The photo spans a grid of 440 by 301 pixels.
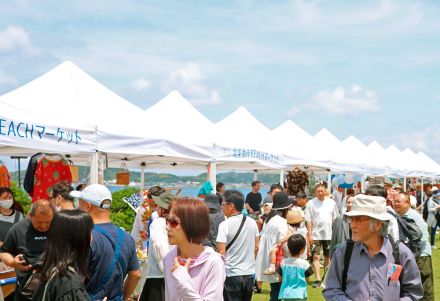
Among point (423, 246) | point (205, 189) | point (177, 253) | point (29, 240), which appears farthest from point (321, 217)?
point (177, 253)

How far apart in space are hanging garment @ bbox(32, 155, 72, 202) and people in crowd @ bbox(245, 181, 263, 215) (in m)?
7.26

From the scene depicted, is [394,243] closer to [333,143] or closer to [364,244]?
[364,244]

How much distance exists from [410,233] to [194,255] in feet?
14.4

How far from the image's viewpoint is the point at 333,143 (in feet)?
74.4

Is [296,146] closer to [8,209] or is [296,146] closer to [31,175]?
[31,175]

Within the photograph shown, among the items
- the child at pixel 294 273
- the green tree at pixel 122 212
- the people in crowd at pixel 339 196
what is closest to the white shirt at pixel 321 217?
the green tree at pixel 122 212

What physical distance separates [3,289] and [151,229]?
1.61 m

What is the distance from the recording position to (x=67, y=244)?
3.74m

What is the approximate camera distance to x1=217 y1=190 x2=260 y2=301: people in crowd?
7.21 metres

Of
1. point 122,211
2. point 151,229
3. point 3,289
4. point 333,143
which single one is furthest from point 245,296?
point 333,143

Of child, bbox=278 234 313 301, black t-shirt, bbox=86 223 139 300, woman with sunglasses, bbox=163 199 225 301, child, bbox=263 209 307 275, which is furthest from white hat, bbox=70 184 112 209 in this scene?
child, bbox=263 209 307 275

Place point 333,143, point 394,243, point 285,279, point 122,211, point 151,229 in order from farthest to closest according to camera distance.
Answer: point 333,143, point 122,211, point 285,279, point 151,229, point 394,243

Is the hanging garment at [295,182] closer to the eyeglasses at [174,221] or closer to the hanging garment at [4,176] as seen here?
the hanging garment at [4,176]

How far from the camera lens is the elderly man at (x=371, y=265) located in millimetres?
3922
